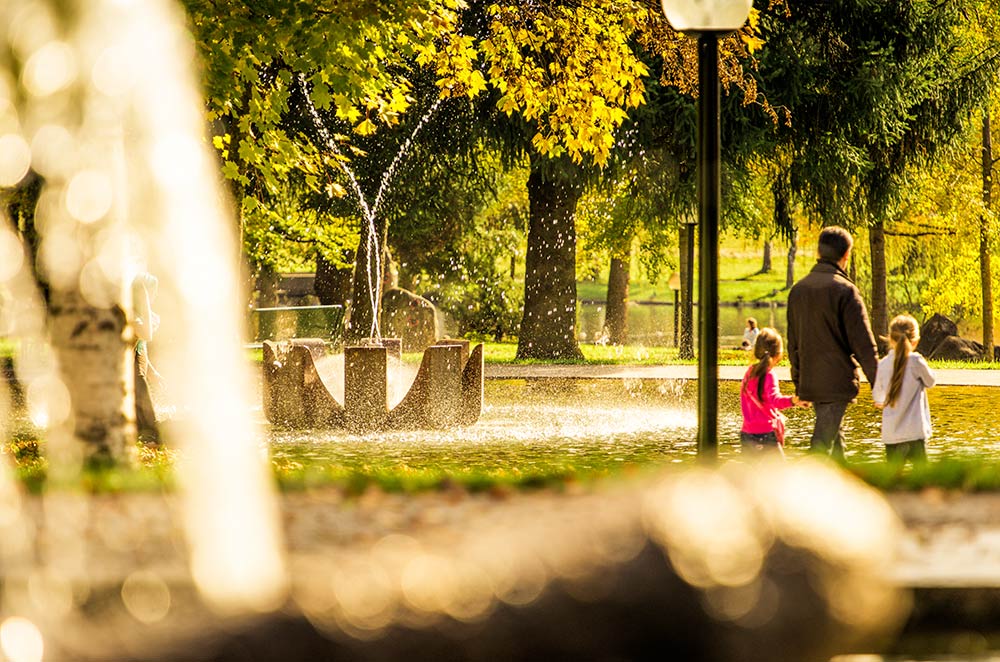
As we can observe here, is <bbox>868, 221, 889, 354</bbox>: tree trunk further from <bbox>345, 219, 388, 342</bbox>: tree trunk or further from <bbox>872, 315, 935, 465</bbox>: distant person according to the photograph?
<bbox>872, 315, 935, 465</bbox>: distant person

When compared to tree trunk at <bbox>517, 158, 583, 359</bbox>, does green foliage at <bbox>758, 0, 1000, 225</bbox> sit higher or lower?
higher

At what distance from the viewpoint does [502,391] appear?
2209 cm

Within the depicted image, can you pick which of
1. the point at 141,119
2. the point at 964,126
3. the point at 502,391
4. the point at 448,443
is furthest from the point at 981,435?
the point at 964,126

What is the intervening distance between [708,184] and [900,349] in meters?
2.28

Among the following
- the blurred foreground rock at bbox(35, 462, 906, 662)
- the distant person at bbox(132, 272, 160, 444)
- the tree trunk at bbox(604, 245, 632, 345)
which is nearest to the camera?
the blurred foreground rock at bbox(35, 462, 906, 662)

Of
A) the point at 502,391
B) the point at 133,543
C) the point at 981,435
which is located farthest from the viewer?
the point at 502,391

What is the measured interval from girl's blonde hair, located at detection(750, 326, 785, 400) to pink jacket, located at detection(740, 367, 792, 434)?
0.03m

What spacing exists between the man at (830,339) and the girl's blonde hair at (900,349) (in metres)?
0.52

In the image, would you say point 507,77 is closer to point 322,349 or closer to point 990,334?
point 322,349

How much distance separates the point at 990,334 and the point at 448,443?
76.4 ft

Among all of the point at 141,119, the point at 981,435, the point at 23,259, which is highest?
the point at 141,119

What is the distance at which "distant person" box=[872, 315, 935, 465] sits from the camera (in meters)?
10.4

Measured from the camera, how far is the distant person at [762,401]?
33.9 feet

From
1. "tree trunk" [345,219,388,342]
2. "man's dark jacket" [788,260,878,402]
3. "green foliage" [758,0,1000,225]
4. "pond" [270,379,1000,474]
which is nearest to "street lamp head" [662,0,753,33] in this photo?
"man's dark jacket" [788,260,878,402]
